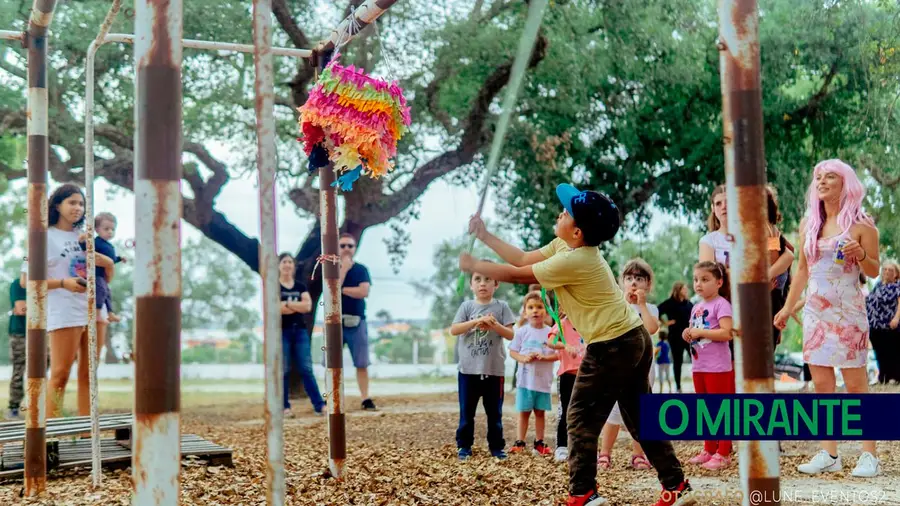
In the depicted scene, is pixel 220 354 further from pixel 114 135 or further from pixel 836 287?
pixel 836 287

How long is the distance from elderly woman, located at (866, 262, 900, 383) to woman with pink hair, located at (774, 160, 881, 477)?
499 cm

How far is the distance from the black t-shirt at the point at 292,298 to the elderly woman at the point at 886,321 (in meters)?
5.74

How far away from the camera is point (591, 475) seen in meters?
3.94

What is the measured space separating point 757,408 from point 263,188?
1.45 metres

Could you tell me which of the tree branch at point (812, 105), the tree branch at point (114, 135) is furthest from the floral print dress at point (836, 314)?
the tree branch at point (114, 135)

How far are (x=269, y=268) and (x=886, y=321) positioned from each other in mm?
8451

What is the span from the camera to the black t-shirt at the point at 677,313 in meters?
10.7

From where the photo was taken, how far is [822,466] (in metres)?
4.86

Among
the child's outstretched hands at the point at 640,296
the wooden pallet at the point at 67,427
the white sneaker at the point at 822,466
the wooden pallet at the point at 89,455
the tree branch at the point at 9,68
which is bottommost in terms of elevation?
the white sneaker at the point at 822,466

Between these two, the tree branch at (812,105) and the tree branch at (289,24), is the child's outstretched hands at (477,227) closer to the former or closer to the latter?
the tree branch at (289,24)

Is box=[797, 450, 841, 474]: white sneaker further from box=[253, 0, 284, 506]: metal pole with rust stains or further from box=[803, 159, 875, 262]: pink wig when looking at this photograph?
box=[253, 0, 284, 506]: metal pole with rust stains

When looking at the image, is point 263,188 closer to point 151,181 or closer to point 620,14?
point 151,181

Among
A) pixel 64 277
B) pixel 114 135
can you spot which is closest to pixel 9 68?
pixel 114 135

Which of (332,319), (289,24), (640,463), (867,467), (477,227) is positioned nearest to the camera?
(477,227)
